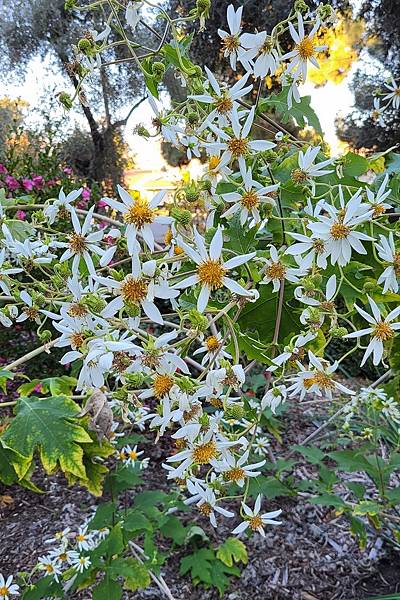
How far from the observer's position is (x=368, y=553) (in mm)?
1539

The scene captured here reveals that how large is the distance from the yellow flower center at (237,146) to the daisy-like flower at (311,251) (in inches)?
3.5

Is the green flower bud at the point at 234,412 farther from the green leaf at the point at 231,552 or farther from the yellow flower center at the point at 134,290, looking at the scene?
the green leaf at the point at 231,552

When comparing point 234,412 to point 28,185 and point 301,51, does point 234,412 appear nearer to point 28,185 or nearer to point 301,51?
point 301,51

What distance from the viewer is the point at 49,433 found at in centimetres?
74

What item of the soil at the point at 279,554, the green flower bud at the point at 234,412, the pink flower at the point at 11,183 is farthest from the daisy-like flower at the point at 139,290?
the pink flower at the point at 11,183

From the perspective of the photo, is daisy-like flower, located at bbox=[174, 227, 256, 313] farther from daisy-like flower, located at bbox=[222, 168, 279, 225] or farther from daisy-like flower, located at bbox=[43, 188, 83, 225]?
daisy-like flower, located at bbox=[43, 188, 83, 225]

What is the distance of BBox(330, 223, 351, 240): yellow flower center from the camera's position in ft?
1.59

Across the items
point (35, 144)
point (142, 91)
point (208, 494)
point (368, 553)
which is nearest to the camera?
point (208, 494)

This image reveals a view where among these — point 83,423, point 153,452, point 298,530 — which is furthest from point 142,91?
point 83,423

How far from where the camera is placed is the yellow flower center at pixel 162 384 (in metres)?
0.47

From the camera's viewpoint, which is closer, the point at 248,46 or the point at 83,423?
the point at 248,46

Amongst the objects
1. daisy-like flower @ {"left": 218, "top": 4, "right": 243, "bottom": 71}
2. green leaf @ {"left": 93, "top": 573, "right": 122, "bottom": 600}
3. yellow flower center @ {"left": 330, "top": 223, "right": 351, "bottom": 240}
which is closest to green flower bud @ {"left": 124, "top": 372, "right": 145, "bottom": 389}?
yellow flower center @ {"left": 330, "top": 223, "right": 351, "bottom": 240}

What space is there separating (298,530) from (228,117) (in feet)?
4.71

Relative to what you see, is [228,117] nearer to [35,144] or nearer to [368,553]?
[368,553]
